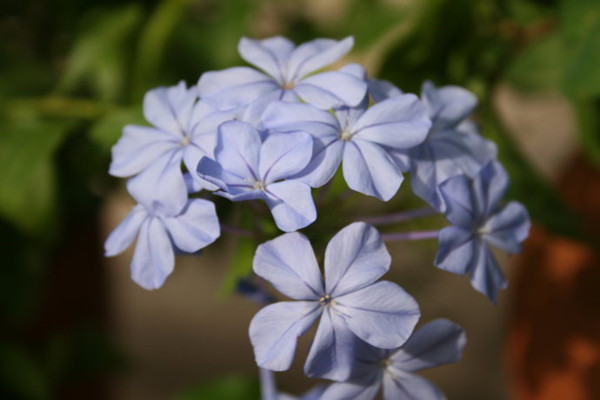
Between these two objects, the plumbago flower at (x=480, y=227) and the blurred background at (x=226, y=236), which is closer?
the plumbago flower at (x=480, y=227)

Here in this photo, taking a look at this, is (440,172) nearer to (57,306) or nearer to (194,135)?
(194,135)

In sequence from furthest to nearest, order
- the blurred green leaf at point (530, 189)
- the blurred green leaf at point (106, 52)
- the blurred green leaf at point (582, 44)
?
1. the blurred green leaf at point (106, 52)
2. the blurred green leaf at point (530, 189)
3. the blurred green leaf at point (582, 44)

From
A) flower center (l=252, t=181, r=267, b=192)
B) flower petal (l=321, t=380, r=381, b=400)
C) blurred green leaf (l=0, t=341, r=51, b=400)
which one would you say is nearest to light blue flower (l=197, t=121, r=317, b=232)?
flower center (l=252, t=181, r=267, b=192)

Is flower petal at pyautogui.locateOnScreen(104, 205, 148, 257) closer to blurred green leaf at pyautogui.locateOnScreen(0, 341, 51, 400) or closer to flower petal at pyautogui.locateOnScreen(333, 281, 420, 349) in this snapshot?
flower petal at pyautogui.locateOnScreen(333, 281, 420, 349)

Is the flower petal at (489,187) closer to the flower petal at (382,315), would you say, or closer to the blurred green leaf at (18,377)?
the flower petal at (382,315)

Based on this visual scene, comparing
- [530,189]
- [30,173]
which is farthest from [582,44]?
[30,173]

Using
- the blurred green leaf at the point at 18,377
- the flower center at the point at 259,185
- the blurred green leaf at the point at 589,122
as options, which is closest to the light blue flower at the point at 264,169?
the flower center at the point at 259,185

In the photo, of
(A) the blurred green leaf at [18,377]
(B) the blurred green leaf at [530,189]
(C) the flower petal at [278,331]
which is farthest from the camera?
(A) the blurred green leaf at [18,377]

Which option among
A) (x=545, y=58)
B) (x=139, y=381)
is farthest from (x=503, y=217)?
(x=139, y=381)
